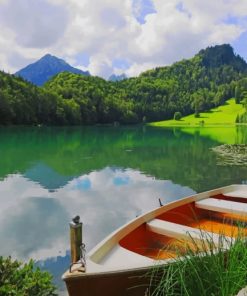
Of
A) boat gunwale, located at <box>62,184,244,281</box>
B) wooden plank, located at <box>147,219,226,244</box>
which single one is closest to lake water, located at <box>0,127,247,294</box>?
boat gunwale, located at <box>62,184,244,281</box>

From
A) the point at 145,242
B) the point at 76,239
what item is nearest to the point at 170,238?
the point at 145,242

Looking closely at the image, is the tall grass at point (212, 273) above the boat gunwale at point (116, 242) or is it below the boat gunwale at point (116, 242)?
above

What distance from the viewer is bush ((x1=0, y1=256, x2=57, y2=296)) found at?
18.2 ft

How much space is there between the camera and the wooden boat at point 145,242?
564 cm

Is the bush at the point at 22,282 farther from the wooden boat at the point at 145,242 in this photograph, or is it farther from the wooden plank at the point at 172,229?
the wooden plank at the point at 172,229

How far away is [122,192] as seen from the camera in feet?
65.2

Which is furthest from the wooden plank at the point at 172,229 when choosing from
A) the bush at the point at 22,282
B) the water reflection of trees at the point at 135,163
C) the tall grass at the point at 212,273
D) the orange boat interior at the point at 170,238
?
the water reflection of trees at the point at 135,163

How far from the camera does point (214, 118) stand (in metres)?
148

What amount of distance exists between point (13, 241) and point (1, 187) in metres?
9.71

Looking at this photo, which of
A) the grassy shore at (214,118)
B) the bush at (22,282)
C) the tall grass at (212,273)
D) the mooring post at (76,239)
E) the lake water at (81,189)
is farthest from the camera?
the grassy shore at (214,118)

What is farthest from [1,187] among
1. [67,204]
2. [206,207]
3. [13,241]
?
[206,207]

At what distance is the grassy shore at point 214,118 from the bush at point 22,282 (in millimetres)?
127430

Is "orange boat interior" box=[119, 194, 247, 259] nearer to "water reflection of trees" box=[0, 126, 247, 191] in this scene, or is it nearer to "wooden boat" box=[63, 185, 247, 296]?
"wooden boat" box=[63, 185, 247, 296]

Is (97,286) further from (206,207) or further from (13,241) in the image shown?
(13,241)
